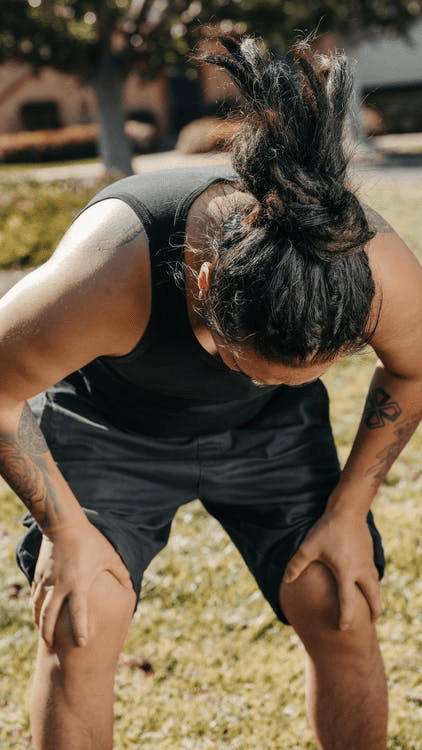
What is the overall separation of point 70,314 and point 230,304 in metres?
0.35

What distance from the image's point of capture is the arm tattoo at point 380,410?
2287 mm

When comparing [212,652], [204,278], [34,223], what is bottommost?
[34,223]

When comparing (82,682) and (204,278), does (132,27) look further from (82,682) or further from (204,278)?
(82,682)

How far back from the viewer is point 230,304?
1.72 m

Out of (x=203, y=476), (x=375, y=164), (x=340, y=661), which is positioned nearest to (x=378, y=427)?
(x=203, y=476)

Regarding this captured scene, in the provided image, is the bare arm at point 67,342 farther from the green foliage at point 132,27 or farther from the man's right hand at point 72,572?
the green foliage at point 132,27

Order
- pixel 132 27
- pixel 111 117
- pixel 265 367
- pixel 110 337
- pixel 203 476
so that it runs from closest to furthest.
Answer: pixel 265 367
pixel 110 337
pixel 203 476
pixel 132 27
pixel 111 117

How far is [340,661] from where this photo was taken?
7.13ft

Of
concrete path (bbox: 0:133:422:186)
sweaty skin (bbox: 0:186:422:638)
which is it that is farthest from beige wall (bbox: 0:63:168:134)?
sweaty skin (bbox: 0:186:422:638)

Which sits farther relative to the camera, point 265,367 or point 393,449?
point 393,449

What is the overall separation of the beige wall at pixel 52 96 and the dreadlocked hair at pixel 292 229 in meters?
28.9

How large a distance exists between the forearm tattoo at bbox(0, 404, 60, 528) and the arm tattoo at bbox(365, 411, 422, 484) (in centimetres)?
83

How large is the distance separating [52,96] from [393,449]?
1174 inches

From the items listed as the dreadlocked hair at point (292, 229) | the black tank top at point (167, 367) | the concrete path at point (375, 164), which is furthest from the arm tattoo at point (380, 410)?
the concrete path at point (375, 164)
